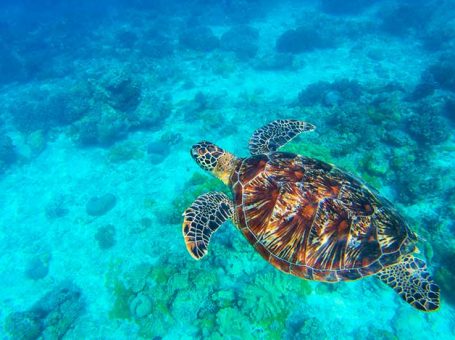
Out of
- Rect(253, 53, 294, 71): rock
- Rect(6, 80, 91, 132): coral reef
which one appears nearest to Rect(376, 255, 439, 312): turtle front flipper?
Rect(253, 53, 294, 71): rock

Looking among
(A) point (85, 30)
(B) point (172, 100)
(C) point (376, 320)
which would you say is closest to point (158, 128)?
(B) point (172, 100)

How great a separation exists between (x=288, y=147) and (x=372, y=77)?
441 inches

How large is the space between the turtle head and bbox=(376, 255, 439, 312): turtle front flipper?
3182mm

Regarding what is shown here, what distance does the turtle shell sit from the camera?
3.95 meters

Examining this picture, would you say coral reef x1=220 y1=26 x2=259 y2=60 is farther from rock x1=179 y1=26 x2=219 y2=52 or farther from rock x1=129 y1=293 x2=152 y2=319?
rock x1=129 y1=293 x2=152 y2=319

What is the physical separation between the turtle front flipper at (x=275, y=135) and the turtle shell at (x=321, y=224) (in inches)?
57.2

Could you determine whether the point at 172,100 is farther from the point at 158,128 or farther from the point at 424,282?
the point at 424,282

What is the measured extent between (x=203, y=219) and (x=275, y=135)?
8.94 feet

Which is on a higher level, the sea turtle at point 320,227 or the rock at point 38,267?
the sea turtle at point 320,227

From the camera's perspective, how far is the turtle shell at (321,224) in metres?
3.95

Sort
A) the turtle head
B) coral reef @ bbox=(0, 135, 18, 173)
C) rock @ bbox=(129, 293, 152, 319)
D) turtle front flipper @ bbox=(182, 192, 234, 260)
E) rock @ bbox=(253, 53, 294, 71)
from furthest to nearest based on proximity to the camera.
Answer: rock @ bbox=(253, 53, 294, 71)
coral reef @ bbox=(0, 135, 18, 173)
rock @ bbox=(129, 293, 152, 319)
the turtle head
turtle front flipper @ bbox=(182, 192, 234, 260)

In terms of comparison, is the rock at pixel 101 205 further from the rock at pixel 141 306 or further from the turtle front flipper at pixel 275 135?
the turtle front flipper at pixel 275 135

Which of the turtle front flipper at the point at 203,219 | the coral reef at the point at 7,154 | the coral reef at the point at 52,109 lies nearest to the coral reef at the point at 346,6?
the coral reef at the point at 52,109

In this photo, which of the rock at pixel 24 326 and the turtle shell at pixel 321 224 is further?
the rock at pixel 24 326
